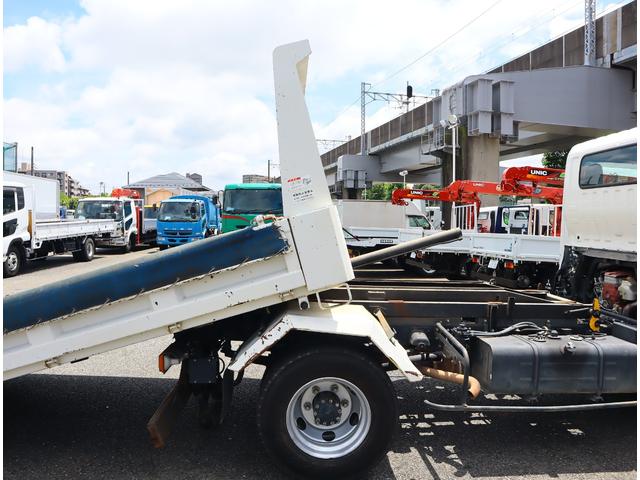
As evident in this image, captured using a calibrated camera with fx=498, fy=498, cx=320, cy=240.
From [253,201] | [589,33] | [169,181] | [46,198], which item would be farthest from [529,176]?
[169,181]

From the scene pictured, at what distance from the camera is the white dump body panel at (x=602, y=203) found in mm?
4480

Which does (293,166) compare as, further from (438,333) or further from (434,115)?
(434,115)

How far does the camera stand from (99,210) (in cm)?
2256

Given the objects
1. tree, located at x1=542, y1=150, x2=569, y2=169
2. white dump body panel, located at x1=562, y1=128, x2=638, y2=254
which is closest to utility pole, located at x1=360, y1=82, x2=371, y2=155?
tree, located at x1=542, y1=150, x2=569, y2=169

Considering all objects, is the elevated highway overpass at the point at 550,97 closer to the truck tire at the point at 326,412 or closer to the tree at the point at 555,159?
the tree at the point at 555,159

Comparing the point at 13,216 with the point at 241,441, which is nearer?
the point at 241,441

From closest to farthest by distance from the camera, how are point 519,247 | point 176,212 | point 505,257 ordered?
point 519,247 → point 505,257 → point 176,212

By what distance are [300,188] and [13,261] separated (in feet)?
46.3

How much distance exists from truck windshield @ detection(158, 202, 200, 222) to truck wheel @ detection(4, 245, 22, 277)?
805 centimetres

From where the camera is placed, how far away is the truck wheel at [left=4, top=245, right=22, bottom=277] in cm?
1412

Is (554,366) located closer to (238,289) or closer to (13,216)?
(238,289)

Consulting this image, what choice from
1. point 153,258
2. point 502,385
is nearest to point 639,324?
point 502,385

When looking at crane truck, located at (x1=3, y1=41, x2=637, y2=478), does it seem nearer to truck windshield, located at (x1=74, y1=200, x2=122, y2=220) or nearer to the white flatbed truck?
the white flatbed truck

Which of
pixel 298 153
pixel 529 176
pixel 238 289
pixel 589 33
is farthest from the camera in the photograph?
pixel 589 33
